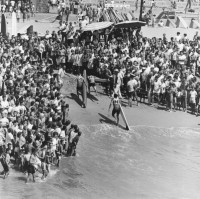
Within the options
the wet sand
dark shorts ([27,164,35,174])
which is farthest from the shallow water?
the wet sand

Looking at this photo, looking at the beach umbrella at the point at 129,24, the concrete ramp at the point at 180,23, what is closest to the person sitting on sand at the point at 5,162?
the beach umbrella at the point at 129,24

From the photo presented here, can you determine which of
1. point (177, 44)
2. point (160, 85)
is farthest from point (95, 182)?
point (177, 44)

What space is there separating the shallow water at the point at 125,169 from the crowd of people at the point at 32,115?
62cm

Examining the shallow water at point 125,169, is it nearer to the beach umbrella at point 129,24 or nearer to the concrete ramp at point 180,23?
the beach umbrella at point 129,24

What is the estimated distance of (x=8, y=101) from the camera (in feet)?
74.4

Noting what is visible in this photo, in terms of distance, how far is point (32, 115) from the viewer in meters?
21.6

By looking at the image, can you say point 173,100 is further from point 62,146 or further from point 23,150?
point 23,150

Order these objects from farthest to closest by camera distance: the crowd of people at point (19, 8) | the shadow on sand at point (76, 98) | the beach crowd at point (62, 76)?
the crowd of people at point (19, 8) < the shadow on sand at point (76, 98) < the beach crowd at point (62, 76)

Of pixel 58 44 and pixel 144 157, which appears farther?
pixel 58 44

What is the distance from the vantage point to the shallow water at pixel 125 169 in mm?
19047

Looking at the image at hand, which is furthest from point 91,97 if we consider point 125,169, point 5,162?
point 5,162

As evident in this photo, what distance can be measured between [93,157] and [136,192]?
3339mm

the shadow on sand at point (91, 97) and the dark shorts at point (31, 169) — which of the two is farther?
the shadow on sand at point (91, 97)

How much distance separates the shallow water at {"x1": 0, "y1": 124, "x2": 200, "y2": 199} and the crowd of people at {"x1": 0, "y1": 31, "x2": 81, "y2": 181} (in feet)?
2.04
